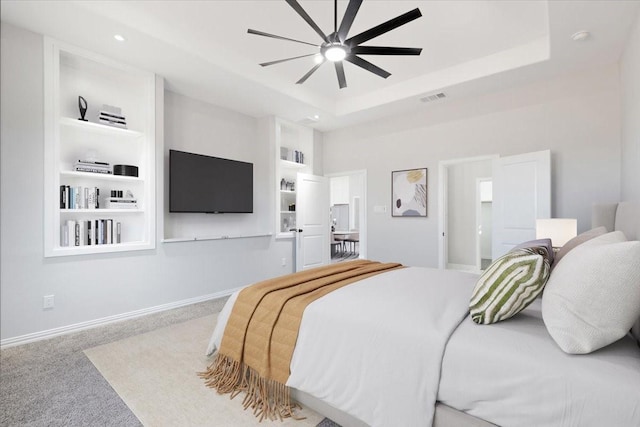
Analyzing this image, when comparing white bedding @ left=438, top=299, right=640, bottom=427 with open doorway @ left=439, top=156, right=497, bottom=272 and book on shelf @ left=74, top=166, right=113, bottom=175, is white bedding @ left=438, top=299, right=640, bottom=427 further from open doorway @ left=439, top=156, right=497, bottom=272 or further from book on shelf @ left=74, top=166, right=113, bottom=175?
open doorway @ left=439, top=156, right=497, bottom=272

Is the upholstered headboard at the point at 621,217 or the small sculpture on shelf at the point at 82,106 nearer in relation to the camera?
the upholstered headboard at the point at 621,217

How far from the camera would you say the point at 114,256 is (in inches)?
131

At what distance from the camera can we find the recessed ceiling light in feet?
9.34

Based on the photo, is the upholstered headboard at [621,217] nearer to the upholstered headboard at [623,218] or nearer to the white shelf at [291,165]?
the upholstered headboard at [623,218]

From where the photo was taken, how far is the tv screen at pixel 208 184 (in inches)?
157

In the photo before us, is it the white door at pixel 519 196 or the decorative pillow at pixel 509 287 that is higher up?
the white door at pixel 519 196

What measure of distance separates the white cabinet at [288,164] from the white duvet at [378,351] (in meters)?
3.54

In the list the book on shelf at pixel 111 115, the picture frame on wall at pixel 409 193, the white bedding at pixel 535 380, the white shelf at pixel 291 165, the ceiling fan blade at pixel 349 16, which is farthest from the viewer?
the white shelf at pixel 291 165

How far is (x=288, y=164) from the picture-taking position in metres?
5.47

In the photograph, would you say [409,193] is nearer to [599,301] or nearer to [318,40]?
[318,40]

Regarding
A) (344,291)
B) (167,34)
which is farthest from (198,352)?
(167,34)

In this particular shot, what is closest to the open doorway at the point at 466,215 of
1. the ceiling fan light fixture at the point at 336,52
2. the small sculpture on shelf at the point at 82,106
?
the ceiling fan light fixture at the point at 336,52

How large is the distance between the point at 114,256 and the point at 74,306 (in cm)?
57

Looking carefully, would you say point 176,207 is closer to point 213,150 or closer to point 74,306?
point 213,150
